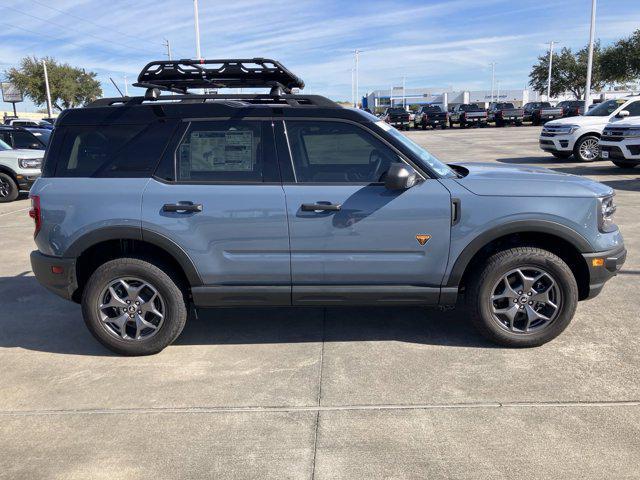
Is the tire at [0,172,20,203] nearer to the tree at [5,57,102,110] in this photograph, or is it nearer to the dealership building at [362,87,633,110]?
the tree at [5,57,102,110]

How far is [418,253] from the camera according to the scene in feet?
13.2

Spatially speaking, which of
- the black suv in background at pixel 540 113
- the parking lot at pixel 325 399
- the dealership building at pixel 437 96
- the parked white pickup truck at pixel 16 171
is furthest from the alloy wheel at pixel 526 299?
the dealership building at pixel 437 96

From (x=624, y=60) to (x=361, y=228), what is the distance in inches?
2230

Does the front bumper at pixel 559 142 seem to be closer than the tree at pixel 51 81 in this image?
Yes

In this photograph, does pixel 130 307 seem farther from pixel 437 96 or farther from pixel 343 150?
pixel 437 96

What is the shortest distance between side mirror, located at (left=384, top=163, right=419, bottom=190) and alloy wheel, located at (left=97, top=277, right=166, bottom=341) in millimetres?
1901

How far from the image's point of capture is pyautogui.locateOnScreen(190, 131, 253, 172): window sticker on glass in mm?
4133

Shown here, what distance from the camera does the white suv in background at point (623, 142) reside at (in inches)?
504

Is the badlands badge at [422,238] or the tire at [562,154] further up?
the badlands badge at [422,238]

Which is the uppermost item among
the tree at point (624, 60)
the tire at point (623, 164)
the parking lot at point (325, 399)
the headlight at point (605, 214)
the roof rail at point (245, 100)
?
the tree at point (624, 60)

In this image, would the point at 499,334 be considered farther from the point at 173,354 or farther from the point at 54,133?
the point at 54,133

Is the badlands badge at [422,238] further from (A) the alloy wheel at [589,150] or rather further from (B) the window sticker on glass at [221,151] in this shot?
(A) the alloy wheel at [589,150]

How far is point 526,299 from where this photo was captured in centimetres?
414

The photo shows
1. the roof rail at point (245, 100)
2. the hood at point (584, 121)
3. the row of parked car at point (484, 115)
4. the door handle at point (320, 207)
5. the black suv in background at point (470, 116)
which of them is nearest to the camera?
the door handle at point (320, 207)
